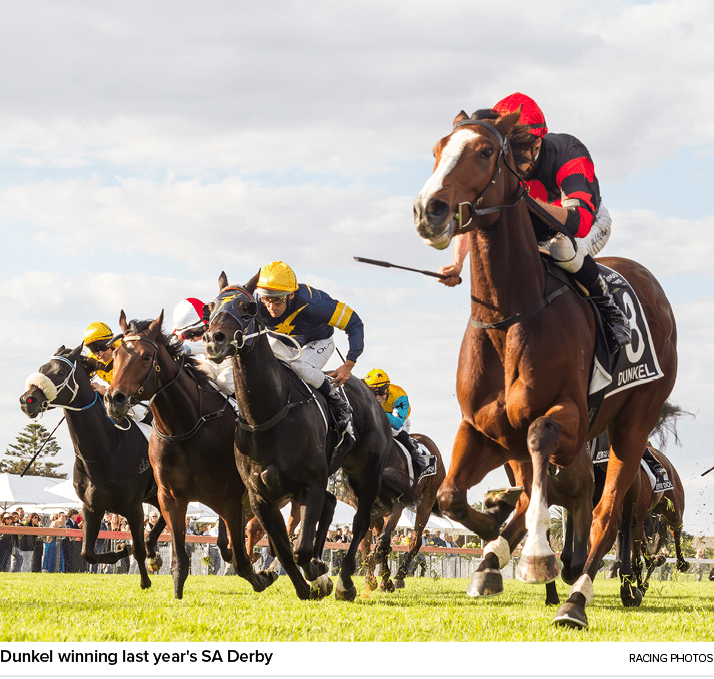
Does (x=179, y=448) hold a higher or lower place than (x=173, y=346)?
lower

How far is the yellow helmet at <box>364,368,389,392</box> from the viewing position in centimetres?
1466

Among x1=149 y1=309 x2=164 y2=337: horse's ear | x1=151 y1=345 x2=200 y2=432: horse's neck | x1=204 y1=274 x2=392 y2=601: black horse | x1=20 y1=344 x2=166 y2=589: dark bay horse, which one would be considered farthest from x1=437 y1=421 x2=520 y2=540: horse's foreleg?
x1=20 y1=344 x2=166 y2=589: dark bay horse

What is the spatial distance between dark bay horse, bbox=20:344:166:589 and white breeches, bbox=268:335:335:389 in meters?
2.80

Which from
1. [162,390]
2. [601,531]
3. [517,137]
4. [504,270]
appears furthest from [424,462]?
[517,137]

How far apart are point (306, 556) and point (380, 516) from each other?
5.56m

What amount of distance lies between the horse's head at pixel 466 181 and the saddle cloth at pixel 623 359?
117 cm

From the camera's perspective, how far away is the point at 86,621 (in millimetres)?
5516

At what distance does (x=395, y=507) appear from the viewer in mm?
12891

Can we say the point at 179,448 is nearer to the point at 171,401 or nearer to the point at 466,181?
the point at 171,401

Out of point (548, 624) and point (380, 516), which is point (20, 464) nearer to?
point (380, 516)

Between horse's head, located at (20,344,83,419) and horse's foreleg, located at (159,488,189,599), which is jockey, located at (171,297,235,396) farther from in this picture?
horse's head, located at (20,344,83,419)

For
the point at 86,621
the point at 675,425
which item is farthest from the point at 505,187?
the point at 675,425

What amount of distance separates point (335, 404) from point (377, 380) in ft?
18.1

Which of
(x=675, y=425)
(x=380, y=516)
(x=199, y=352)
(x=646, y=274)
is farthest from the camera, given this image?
(x=675, y=425)
